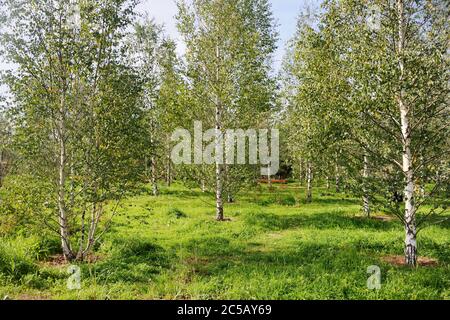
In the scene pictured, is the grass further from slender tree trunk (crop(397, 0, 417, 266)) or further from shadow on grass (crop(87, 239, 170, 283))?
slender tree trunk (crop(397, 0, 417, 266))

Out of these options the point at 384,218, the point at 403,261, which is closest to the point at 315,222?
the point at 384,218

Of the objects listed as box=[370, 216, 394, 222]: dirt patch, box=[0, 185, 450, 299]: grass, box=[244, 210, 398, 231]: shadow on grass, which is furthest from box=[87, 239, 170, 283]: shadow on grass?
box=[370, 216, 394, 222]: dirt patch

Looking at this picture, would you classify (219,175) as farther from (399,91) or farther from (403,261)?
(399,91)

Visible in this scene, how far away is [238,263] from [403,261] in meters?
5.09

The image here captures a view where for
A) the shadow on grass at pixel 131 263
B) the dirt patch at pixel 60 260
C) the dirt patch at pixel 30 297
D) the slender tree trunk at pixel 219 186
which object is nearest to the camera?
the dirt patch at pixel 30 297

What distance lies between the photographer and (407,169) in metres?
10.2

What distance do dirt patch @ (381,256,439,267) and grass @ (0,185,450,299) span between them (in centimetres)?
31

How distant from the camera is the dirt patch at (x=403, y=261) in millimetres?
10180

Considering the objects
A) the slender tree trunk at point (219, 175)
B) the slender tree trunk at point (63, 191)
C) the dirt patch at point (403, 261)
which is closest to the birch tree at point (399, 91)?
the dirt patch at point (403, 261)

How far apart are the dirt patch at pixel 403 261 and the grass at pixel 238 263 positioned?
312 mm

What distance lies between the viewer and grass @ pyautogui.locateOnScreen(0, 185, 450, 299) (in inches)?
321
